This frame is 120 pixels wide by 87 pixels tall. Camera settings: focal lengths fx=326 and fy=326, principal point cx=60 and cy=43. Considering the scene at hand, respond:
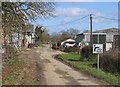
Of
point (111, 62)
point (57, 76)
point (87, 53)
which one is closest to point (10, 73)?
point (57, 76)

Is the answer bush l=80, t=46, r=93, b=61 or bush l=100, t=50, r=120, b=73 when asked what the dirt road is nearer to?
bush l=100, t=50, r=120, b=73

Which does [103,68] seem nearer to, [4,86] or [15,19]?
[15,19]

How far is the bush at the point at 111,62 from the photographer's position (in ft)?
78.9

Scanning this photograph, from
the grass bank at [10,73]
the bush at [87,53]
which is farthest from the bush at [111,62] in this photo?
the bush at [87,53]

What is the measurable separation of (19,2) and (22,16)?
3.71 feet

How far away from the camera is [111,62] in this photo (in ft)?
82.6

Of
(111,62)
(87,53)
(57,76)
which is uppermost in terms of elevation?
(111,62)

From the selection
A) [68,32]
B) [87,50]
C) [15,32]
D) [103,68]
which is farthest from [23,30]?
[68,32]

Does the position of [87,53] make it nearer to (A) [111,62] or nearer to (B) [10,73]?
(A) [111,62]

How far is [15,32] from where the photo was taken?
77.5ft

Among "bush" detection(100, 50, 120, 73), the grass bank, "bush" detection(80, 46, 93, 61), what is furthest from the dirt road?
"bush" detection(80, 46, 93, 61)

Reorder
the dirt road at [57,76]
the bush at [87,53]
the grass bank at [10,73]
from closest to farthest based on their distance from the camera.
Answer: the grass bank at [10,73] < the dirt road at [57,76] < the bush at [87,53]

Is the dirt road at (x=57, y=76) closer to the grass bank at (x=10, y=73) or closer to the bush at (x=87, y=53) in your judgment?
the grass bank at (x=10, y=73)

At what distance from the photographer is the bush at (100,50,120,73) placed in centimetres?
2405
